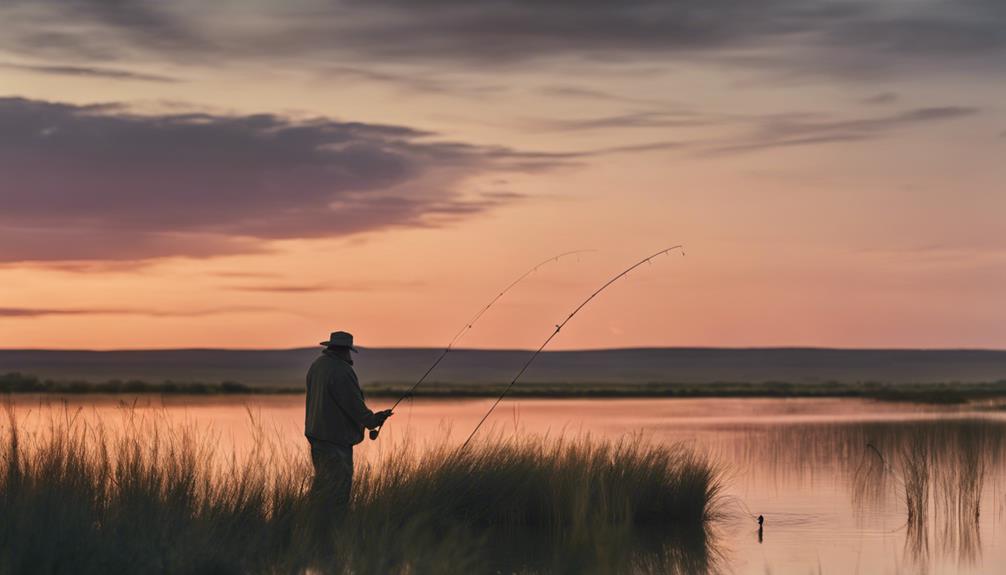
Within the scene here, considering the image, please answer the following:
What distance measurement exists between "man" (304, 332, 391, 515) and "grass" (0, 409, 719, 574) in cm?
23

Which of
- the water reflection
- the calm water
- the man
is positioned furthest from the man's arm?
the water reflection

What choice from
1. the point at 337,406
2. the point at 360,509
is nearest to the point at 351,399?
the point at 337,406

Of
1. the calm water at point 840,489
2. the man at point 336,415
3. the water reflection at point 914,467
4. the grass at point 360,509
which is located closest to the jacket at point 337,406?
the man at point 336,415

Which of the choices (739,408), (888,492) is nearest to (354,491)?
(888,492)

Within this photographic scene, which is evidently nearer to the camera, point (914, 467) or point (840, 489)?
point (914, 467)

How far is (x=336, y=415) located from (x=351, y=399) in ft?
0.65

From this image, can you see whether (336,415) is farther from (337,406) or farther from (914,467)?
(914,467)

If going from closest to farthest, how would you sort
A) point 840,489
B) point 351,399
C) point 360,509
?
1. point 360,509
2. point 351,399
3. point 840,489

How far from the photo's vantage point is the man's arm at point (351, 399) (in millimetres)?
12141

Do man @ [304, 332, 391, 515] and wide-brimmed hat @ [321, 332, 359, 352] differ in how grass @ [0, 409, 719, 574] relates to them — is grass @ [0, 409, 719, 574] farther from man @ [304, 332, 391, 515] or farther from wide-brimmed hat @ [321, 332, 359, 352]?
wide-brimmed hat @ [321, 332, 359, 352]

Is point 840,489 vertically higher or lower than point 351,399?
lower

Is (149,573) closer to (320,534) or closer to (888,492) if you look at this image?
(320,534)

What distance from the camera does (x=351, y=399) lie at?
12164 millimetres

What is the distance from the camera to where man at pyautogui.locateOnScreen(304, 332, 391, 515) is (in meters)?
12.1
